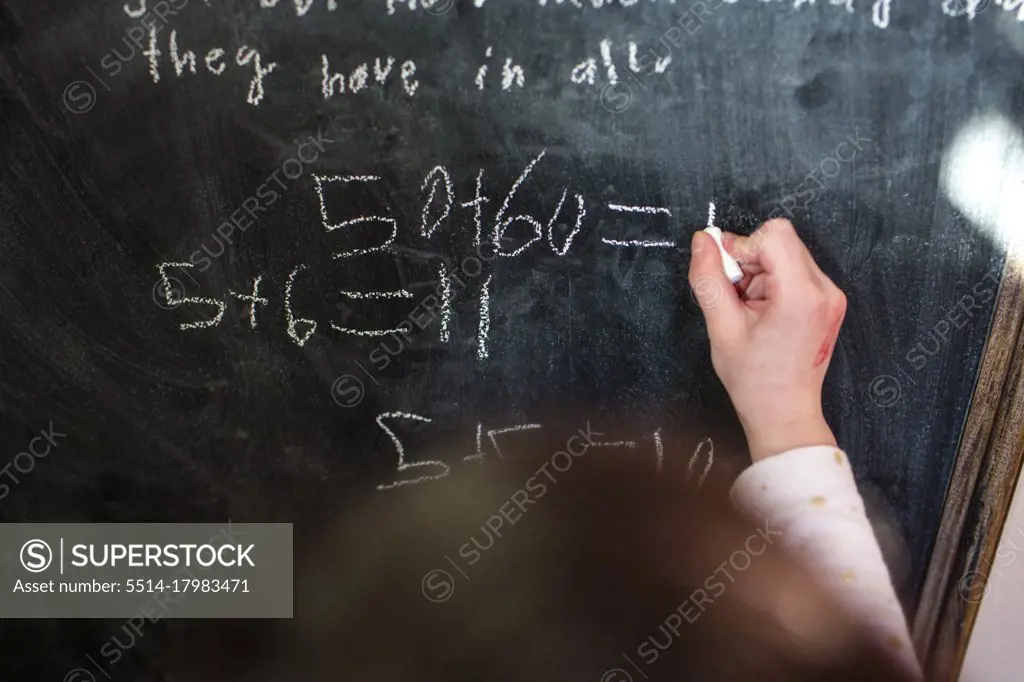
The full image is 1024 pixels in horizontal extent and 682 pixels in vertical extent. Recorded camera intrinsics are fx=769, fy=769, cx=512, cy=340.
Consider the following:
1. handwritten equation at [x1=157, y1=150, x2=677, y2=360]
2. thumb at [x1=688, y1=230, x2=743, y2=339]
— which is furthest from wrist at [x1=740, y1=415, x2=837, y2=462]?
handwritten equation at [x1=157, y1=150, x2=677, y2=360]

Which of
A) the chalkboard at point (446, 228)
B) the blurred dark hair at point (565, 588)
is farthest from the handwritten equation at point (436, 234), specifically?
the blurred dark hair at point (565, 588)

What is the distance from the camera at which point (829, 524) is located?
3.27 feet

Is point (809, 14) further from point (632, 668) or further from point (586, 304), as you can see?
point (632, 668)

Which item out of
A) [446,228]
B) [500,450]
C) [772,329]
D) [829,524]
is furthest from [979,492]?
[446,228]

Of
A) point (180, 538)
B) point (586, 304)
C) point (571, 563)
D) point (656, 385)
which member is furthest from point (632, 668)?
point (180, 538)

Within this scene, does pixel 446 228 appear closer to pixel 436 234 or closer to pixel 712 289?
pixel 436 234

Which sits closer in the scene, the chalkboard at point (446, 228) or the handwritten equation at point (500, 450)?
the chalkboard at point (446, 228)

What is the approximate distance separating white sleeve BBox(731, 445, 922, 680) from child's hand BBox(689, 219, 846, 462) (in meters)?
0.03

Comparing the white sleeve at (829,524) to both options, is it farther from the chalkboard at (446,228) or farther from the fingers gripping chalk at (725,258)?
the fingers gripping chalk at (725,258)

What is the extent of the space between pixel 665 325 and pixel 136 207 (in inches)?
26.2

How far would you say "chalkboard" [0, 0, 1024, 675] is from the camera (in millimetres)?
897

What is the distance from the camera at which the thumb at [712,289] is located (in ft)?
3.11

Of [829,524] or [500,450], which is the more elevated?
[500,450]

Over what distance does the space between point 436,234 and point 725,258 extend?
358 mm
